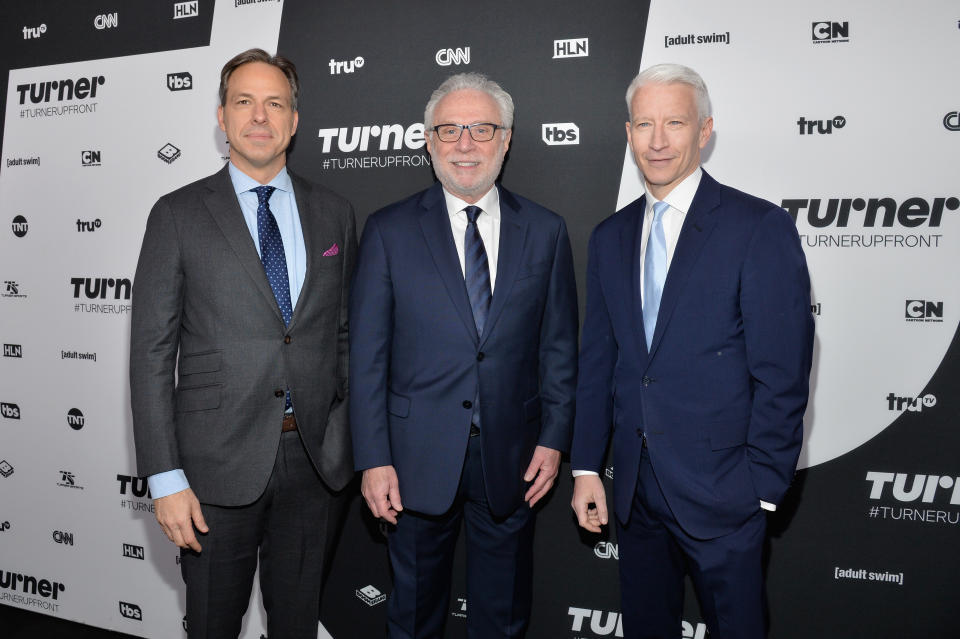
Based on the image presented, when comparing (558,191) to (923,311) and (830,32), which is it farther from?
(923,311)

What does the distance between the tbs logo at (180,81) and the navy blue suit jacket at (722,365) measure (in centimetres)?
234

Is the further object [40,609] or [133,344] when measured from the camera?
[40,609]

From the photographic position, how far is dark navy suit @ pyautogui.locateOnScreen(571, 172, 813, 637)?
1.63 metres

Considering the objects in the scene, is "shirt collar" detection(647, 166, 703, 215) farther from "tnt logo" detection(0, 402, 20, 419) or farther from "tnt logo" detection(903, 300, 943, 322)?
"tnt logo" detection(0, 402, 20, 419)

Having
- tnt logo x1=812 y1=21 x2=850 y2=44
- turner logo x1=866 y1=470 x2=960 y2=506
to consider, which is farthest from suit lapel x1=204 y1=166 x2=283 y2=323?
turner logo x1=866 y1=470 x2=960 y2=506

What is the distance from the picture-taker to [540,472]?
2020mm

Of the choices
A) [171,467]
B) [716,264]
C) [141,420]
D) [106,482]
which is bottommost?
[106,482]

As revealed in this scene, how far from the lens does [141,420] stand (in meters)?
1.78

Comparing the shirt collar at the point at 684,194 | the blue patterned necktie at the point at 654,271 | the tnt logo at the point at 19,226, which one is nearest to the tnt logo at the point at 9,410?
the tnt logo at the point at 19,226

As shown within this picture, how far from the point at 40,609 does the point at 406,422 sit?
2.83 meters

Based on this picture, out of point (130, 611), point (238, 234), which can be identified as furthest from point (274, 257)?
point (130, 611)

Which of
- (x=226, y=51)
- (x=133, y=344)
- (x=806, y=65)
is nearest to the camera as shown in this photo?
(x=133, y=344)

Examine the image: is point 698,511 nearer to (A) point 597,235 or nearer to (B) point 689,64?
(A) point 597,235

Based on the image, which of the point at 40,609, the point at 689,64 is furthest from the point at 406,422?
the point at 40,609
